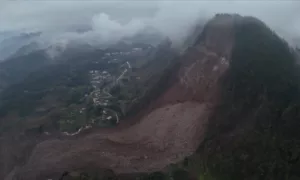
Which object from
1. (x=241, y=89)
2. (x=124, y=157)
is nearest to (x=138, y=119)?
(x=124, y=157)

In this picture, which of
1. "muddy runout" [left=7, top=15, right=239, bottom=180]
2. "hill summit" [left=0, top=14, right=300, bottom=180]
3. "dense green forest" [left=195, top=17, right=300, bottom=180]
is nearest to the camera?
"dense green forest" [left=195, top=17, right=300, bottom=180]

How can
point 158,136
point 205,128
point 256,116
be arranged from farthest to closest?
1. point 158,136
2. point 205,128
3. point 256,116

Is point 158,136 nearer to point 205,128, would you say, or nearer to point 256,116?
point 205,128

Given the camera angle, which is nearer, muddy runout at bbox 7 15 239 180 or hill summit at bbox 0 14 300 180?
hill summit at bbox 0 14 300 180

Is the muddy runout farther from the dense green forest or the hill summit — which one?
the dense green forest

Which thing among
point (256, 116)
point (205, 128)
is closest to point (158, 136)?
point (205, 128)

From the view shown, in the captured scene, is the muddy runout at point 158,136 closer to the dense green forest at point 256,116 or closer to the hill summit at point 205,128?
the hill summit at point 205,128

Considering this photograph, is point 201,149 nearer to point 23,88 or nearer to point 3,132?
point 3,132

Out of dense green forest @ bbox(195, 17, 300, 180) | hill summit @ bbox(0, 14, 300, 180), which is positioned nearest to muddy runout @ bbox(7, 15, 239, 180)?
hill summit @ bbox(0, 14, 300, 180)
